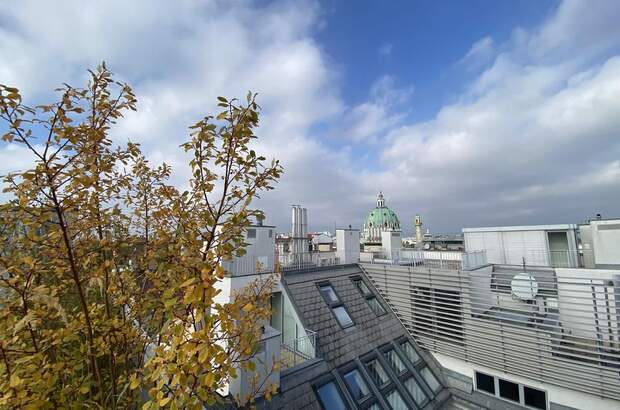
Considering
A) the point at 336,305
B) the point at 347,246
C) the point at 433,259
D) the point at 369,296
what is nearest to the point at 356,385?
the point at 336,305

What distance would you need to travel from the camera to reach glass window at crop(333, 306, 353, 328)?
922cm

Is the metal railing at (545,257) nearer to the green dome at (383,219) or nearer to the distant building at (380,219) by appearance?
the distant building at (380,219)

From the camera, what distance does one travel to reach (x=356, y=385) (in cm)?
744

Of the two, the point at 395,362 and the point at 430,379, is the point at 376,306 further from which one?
the point at 430,379

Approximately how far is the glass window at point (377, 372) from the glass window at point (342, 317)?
1.36m

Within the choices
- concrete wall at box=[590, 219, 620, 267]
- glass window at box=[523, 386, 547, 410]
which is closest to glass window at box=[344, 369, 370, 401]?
glass window at box=[523, 386, 547, 410]

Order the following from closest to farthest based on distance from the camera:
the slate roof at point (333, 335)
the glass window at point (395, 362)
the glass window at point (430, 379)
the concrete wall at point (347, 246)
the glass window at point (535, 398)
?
the slate roof at point (333, 335) < the glass window at point (535, 398) < the glass window at point (395, 362) < the glass window at point (430, 379) < the concrete wall at point (347, 246)

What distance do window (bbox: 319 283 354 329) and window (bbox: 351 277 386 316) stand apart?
167cm

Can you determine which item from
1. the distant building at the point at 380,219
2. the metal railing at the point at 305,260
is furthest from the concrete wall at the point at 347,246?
the distant building at the point at 380,219

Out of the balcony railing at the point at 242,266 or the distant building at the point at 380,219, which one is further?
the distant building at the point at 380,219

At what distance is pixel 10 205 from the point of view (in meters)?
1.44

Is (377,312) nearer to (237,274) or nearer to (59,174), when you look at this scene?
(237,274)

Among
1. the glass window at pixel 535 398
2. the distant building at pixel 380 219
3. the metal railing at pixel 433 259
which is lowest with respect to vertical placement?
the glass window at pixel 535 398

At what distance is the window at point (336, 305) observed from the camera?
9289mm
